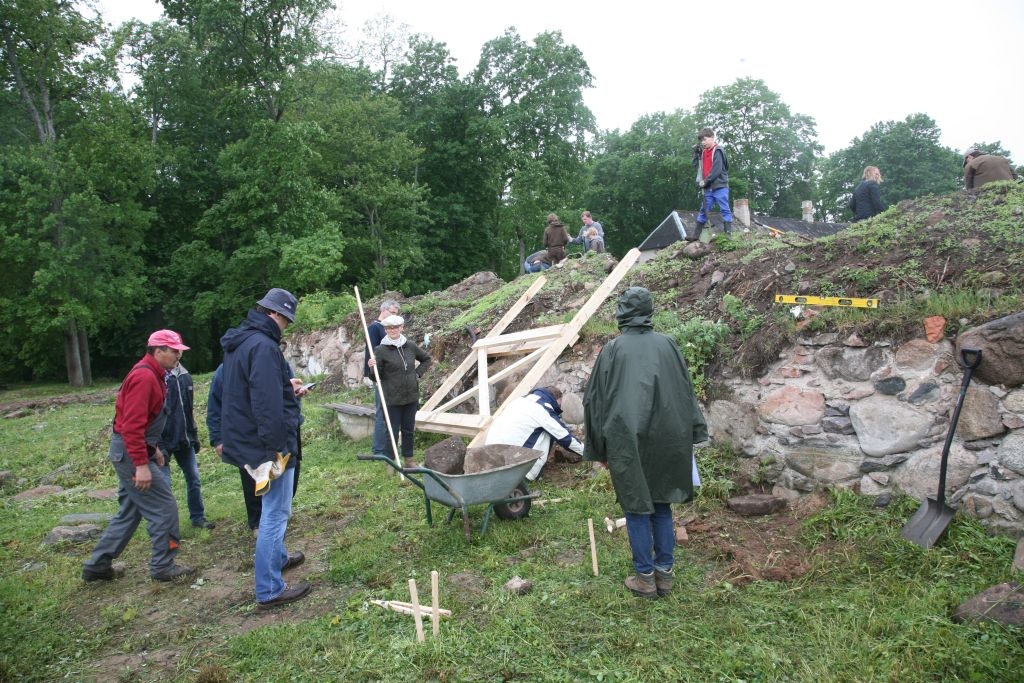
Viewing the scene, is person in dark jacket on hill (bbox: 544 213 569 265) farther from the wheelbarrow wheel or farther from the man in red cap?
the man in red cap

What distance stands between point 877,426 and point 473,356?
5.16m

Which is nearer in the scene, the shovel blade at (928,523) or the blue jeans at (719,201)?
the shovel blade at (928,523)

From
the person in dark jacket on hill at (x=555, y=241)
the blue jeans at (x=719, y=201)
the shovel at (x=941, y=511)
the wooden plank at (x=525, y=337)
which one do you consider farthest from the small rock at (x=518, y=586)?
the person in dark jacket on hill at (x=555, y=241)

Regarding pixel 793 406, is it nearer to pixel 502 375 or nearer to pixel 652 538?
pixel 652 538

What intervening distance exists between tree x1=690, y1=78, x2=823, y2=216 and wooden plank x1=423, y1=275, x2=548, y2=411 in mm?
30878

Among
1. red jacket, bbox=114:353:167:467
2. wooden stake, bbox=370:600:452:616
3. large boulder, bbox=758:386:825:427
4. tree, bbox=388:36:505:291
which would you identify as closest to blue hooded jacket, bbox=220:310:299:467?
red jacket, bbox=114:353:167:467

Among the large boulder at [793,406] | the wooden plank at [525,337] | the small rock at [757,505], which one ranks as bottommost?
the small rock at [757,505]

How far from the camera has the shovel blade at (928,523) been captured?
154 inches

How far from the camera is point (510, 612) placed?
3686 mm

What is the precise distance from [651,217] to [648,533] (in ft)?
119

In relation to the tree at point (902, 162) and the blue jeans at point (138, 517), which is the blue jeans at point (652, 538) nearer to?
the blue jeans at point (138, 517)

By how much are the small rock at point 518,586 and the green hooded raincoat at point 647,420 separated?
2.69ft

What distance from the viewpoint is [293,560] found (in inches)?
187

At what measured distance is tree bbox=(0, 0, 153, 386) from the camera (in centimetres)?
2028
